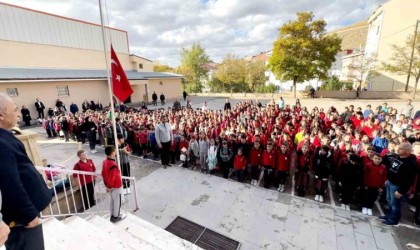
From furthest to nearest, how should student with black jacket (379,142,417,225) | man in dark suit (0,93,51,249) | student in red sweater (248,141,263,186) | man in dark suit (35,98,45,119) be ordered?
man in dark suit (35,98,45,119)
student in red sweater (248,141,263,186)
student with black jacket (379,142,417,225)
man in dark suit (0,93,51,249)

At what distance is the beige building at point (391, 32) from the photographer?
22844 millimetres

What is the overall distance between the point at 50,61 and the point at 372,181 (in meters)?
26.2

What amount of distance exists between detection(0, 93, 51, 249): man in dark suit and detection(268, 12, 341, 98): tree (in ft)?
80.8

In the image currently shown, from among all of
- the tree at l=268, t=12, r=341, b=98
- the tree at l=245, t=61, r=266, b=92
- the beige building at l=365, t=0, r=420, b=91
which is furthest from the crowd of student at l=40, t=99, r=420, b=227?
the tree at l=245, t=61, r=266, b=92

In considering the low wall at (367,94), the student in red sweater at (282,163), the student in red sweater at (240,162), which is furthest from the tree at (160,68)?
the student in red sweater at (282,163)

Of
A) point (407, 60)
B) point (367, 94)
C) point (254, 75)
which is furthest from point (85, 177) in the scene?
point (254, 75)

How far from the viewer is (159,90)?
27.9m

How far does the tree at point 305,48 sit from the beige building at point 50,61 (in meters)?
15.9

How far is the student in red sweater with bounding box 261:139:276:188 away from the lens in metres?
6.04

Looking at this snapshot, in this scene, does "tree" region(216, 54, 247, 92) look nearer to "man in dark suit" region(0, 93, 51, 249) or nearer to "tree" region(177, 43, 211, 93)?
"tree" region(177, 43, 211, 93)

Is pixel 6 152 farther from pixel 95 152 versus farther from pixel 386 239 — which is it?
pixel 95 152

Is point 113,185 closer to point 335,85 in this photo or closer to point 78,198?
point 78,198

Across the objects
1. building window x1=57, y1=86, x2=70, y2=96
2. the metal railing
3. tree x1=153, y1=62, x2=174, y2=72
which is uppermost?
tree x1=153, y1=62, x2=174, y2=72

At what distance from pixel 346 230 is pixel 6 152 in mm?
5714
